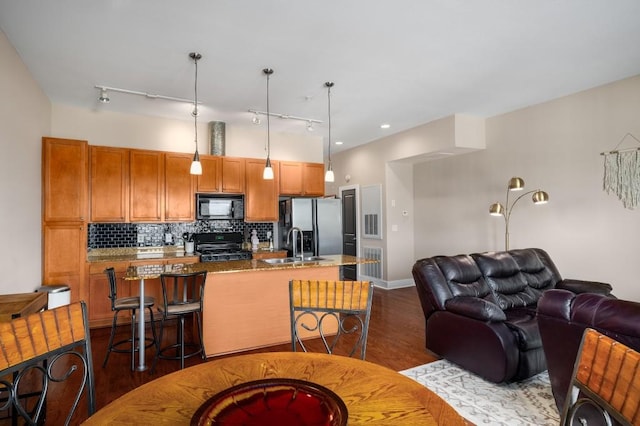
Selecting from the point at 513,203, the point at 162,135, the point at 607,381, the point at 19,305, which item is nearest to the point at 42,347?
the point at 19,305

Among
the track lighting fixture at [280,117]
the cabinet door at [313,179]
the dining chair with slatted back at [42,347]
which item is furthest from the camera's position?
the cabinet door at [313,179]

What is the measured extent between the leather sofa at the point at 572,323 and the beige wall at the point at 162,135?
4.71 meters

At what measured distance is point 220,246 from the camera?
538 cm

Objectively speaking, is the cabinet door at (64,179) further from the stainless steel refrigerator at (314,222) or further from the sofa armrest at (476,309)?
the sofa armrest at (476,309)

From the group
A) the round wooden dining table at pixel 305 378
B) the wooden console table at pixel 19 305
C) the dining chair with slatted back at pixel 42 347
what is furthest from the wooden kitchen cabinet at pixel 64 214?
the round wooden dining table at pixel 305 378

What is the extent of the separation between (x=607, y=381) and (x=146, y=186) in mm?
5125

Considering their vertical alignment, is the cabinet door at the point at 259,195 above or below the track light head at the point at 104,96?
below

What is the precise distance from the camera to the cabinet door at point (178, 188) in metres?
4.96

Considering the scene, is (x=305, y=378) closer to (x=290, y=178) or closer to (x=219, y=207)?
(x=219, y=207)

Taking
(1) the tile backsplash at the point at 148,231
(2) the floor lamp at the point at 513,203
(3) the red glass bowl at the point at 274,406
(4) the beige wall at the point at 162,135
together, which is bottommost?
(3) the red glass bowl at the point at 274,406

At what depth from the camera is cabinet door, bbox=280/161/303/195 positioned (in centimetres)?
577

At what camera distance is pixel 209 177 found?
5227mm

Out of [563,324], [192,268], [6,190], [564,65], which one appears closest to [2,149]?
[6,190]

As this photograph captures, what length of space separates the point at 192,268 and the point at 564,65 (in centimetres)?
431
